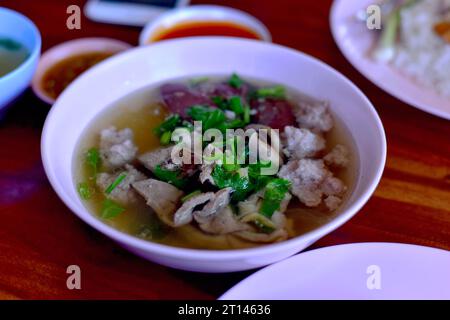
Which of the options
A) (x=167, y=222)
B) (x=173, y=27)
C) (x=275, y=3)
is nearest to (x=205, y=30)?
(x=173, y=27)

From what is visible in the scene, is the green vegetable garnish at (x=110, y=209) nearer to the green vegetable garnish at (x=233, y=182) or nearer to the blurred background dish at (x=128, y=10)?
the green vegetable garnish at (x=233, y=182)

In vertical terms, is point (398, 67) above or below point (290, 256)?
above

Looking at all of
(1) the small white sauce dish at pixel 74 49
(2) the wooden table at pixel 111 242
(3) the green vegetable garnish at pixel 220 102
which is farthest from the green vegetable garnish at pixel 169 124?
(1) the small white sauce dish at pixel 74 49

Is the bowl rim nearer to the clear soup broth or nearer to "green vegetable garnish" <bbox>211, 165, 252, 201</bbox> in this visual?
the clear soup broth

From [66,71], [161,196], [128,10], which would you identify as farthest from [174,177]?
[128,10]

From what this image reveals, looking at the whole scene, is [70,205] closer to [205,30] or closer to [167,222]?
[167,222]

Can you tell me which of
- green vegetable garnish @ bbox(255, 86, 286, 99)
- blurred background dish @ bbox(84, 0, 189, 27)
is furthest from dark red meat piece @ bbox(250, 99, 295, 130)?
blurred background dish @ bbox(84, 0, 189, 27)
